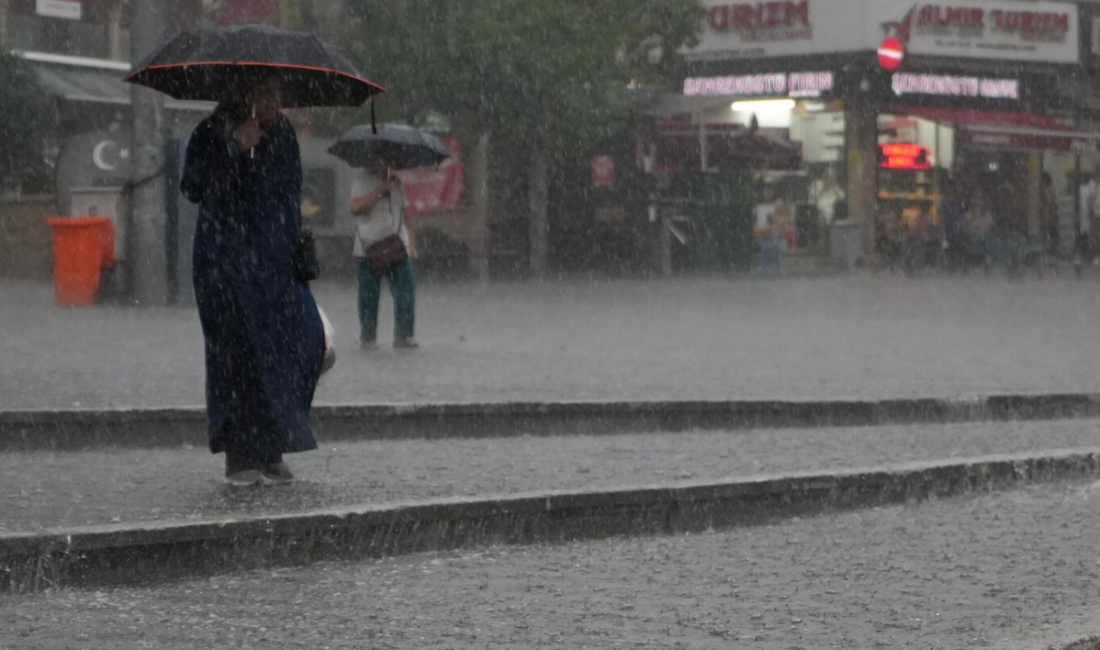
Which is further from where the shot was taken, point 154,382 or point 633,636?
point 154,382

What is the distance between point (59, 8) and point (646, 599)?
28385mm

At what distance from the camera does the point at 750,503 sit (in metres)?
7.91

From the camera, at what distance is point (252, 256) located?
25.2 feet

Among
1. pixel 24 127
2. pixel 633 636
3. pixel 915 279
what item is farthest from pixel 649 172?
pixel 633 636

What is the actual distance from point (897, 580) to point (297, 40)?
3043 mm

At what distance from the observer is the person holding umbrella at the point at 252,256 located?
7617 mm

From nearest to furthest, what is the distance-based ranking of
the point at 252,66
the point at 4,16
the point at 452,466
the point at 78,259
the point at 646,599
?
the point at 646,599, the point at 252,66, the point at 452,466, the point at 78,259, the point at 4,16

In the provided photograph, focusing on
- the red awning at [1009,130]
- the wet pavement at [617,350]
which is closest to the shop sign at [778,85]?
the red awning at [1009,130]

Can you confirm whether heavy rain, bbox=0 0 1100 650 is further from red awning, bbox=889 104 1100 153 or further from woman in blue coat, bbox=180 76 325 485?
red awning, bbox=889 104 1100 153

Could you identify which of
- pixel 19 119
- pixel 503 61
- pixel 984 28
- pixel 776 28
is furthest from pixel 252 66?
pixel 984 28

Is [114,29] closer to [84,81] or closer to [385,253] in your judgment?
[84,81]

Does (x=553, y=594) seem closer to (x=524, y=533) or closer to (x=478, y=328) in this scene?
(x=524, y=533)

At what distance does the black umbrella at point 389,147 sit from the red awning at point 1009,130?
26.2 m

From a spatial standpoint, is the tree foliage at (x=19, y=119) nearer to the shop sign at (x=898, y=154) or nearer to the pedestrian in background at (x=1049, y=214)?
the shop sign at (x=898, y=154)
